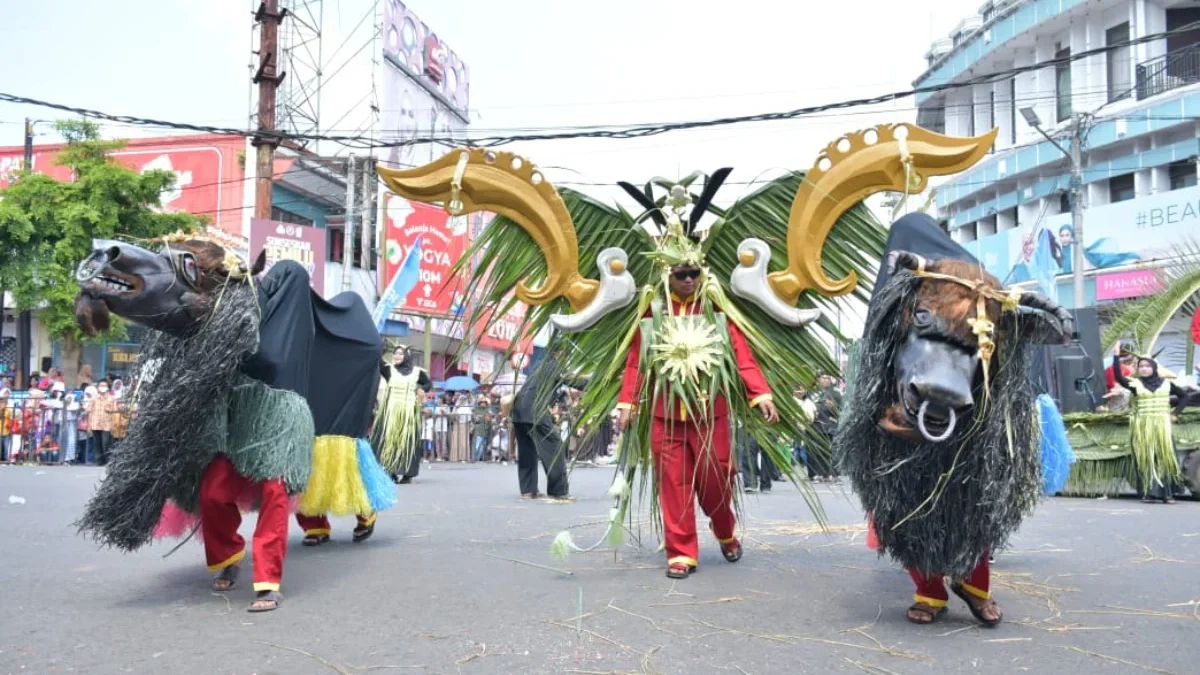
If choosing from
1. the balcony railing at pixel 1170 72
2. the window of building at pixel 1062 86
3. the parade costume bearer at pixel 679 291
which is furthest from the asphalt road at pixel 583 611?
the window of building at pixel 1062 86

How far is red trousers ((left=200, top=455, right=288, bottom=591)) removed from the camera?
15.7 feet

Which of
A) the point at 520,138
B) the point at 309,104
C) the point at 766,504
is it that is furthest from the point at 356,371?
the point at 309,104

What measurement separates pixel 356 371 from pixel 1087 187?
26365mm

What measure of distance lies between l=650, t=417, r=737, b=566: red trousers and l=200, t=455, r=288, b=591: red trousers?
200 centimetres


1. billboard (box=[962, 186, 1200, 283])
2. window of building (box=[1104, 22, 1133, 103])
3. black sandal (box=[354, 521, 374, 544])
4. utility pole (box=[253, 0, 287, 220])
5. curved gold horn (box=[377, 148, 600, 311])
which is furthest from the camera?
window of building (box=[1104, 22, 1133, 103])

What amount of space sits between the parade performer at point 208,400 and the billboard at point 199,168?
25.5 m

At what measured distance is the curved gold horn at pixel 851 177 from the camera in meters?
5.58

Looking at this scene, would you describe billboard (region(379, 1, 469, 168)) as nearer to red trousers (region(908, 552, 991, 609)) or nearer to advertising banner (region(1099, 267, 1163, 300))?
advertising banner (region(1099, 267, 1163, 300))

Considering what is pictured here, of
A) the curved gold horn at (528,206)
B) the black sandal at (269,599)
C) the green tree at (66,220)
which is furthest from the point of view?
the green tree at (66,220)

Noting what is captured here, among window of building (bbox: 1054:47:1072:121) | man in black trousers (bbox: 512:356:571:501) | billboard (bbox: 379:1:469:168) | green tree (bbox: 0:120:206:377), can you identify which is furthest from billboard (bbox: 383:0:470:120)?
man in black trousers (bbox: 512:356:571:501)

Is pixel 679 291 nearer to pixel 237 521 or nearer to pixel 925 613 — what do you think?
pixel 925 613

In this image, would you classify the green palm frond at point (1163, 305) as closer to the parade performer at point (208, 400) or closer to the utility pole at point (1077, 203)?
the utility pole at point (1077, 203)

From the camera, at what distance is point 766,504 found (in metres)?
10.6

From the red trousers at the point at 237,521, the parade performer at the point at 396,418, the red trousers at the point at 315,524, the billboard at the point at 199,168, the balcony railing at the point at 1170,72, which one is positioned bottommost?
the red trousers at the point at 315,524
